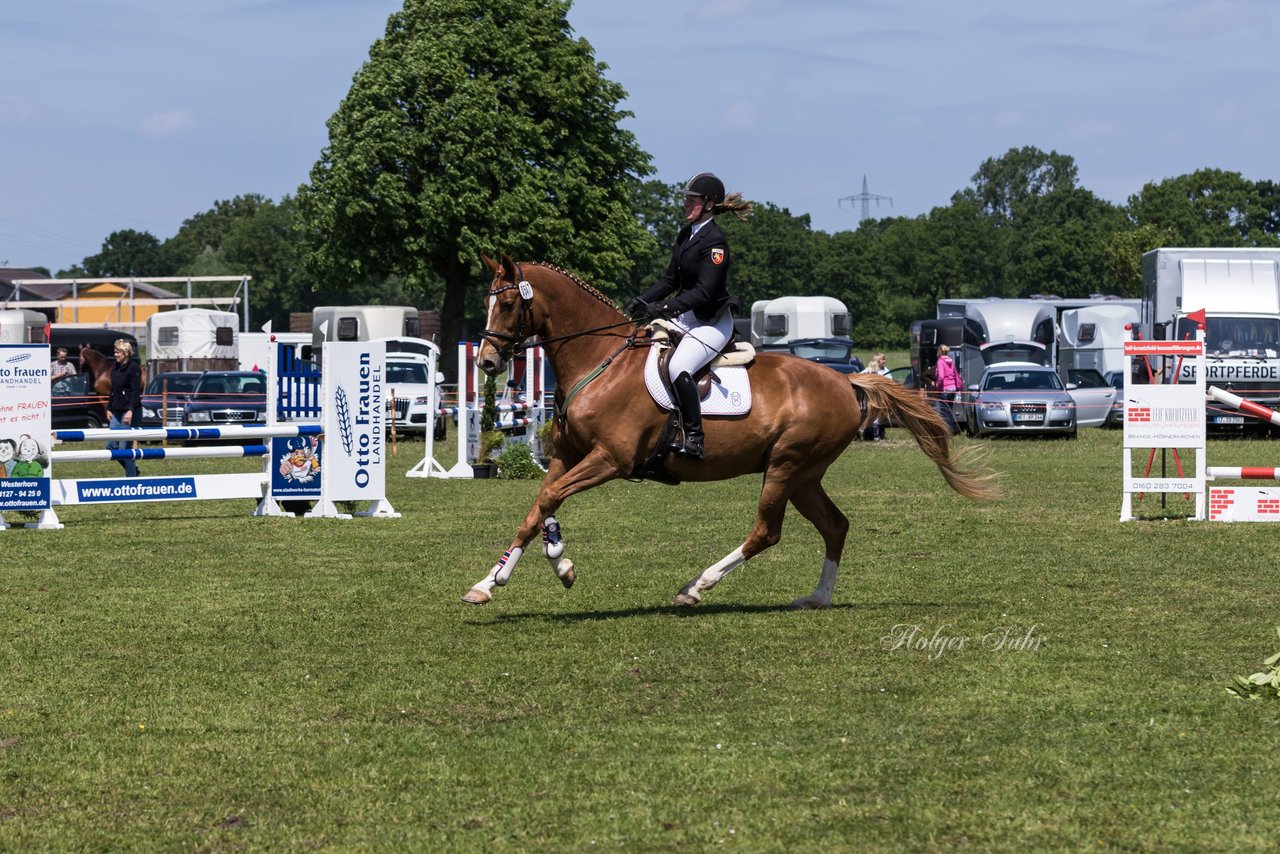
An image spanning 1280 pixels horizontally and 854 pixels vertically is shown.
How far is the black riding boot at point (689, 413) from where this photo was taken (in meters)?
10.2

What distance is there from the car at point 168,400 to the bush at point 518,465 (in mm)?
14245

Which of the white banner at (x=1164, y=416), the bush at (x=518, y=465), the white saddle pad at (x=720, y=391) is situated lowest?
the bush at (x=518, y=465)

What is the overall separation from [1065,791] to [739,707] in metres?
1.85

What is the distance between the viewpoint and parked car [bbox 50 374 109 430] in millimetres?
33688

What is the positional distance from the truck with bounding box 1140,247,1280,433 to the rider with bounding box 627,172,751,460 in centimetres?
2509

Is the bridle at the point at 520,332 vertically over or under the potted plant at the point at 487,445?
over

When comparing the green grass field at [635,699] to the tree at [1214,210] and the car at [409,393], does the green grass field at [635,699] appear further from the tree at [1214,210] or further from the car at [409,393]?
the tree at [1214,210]

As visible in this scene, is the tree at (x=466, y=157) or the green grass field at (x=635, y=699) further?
the tree at (x=466, y=157)

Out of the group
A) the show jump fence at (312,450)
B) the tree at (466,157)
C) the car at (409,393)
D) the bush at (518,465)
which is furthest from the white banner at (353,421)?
the tree at (466,157)

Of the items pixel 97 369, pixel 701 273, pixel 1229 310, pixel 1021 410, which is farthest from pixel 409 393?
pixel 701 273

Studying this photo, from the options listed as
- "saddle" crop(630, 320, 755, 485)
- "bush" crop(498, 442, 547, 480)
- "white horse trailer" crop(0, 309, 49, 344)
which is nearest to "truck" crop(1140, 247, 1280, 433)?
"bush" crop(498, 442, 547, 480)

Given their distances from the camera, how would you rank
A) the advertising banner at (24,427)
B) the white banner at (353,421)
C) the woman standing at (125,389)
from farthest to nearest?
the woman standing at (125,389), the white banner at (353,421), the advertising banner at (24,427)

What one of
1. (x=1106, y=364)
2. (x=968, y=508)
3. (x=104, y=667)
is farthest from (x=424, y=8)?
(x=104, y=667)

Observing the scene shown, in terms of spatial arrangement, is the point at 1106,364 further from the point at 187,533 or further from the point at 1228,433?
the point at 187,533
